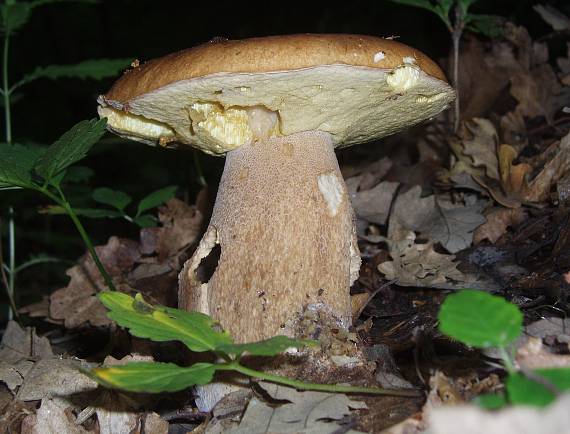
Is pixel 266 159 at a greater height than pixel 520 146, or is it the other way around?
pixel 266 159

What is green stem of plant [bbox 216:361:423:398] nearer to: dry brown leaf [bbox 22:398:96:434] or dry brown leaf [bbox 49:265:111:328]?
dry brown leaf [bbox 22:398:96:434]

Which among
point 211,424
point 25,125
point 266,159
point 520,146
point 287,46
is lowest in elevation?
point 25,125

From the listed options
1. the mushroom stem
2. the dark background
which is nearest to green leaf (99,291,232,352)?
the mushroom stem

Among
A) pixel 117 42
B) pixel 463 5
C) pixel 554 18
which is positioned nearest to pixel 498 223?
pixel 463 5

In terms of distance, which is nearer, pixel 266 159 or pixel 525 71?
pixel 266 159

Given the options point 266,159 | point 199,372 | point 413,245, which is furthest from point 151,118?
point 413,245

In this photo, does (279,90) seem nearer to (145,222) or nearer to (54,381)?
(54,381)

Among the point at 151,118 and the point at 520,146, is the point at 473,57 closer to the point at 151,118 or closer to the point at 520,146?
the point at 520,146

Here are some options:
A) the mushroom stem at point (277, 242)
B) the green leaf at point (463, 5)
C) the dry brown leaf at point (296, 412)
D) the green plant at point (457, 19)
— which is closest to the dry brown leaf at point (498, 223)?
the mushroom stem at point (277, 242)
